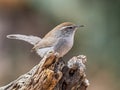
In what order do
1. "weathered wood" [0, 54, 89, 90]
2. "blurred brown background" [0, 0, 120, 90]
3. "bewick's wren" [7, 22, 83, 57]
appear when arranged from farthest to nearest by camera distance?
"blurred brown background" [0, 0, 120, 90], "bewick's wren" [7, 22, 83, 57], "weathered wood" [0, 54, 89, 90]

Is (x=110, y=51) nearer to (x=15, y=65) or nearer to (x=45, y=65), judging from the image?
(x=15, y=65)

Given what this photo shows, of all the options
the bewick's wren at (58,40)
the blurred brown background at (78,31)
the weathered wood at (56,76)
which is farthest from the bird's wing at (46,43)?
the blurred brown background at (78,31)

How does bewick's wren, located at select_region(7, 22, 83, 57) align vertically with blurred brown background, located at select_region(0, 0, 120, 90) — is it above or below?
above

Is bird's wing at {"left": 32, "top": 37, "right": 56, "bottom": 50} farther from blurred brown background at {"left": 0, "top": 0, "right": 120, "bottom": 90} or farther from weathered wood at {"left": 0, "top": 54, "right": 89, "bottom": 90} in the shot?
blurred brown background at {"left": 0, "top": 0, "right": 120, "bottom": 90}

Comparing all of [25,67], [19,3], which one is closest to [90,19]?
[25,67]

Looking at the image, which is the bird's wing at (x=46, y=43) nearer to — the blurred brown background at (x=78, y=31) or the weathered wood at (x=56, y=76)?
the weathered wood at (x=56, y=76)

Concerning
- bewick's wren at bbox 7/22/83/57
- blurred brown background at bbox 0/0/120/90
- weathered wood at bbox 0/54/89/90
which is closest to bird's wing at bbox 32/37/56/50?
bewick's wren at bbox 7/22/83/57

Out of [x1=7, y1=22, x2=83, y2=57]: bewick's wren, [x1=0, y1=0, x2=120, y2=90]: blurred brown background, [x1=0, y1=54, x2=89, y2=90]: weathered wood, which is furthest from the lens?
[x1=0, y1=0, x2=120, y2=90]: blurred brown background
